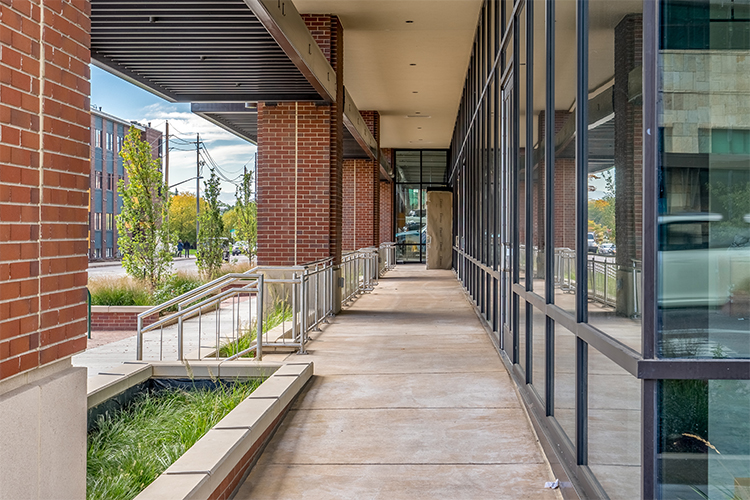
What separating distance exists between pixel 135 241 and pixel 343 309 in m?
4.96

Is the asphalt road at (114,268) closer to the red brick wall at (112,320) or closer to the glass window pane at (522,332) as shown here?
the red brick wall at (112,320)

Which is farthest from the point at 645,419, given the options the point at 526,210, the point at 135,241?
the point at 135,241

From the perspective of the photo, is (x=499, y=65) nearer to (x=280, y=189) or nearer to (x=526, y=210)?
(x=526, y=210)

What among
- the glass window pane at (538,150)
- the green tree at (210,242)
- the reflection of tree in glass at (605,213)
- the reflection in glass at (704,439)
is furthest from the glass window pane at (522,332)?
the green tree at (210,242)

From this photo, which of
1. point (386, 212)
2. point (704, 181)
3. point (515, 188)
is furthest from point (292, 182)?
point (386, 212)

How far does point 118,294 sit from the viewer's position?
13086 millimetres

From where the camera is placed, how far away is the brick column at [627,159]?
8.05 ft

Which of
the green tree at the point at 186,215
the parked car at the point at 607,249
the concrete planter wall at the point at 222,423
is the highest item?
the green tree at the point at 186,215

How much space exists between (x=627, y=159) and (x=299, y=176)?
9.25 metres

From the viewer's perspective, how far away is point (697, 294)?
7.20 feet

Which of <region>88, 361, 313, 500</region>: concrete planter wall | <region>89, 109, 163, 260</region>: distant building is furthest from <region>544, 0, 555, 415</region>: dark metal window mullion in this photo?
<region>89, 109, 163, 260</region>: distant building

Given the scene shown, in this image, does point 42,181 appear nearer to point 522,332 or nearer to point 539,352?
point 539,352

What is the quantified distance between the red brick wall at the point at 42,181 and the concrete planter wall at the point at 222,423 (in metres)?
0.92

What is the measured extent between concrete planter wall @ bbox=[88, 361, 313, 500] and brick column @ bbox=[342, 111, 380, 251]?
15076 millimetres
